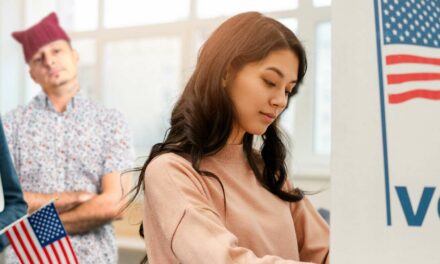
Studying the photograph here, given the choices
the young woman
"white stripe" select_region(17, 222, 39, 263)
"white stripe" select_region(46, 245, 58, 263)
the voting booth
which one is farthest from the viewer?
"white stripe" select_region(46, 245, 58, 263)

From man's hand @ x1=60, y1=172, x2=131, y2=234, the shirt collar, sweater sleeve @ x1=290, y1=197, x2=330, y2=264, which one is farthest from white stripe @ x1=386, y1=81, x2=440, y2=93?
the shirt collar

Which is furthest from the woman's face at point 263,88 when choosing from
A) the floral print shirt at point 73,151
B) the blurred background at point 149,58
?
the blurred background at point 149,58

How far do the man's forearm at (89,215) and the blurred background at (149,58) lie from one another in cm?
99

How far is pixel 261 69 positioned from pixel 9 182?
2.61 ft

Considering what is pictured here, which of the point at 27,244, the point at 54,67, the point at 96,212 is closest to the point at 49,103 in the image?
the point at 54,67

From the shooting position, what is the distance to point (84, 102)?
3012 millimetres

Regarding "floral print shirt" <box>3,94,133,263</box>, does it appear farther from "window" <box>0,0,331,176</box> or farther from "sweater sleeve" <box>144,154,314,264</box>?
"sweater sleeve" <box>144,154,314,264</box>

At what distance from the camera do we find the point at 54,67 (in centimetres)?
308

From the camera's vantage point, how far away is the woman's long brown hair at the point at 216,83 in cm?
123

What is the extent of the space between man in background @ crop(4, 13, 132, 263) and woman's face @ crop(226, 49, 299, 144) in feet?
5.34

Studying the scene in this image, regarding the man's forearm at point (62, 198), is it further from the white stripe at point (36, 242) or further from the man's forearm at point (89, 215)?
the white stripe at point (36, 242)

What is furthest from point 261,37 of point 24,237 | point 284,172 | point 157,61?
point 157,61

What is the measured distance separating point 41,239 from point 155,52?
294 cm

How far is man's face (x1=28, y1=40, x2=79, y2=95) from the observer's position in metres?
3.04
